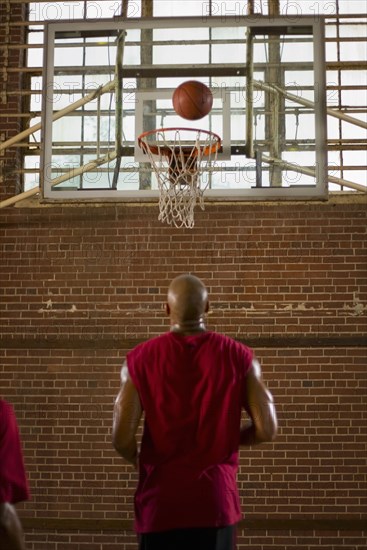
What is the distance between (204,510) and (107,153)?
4031 millimetres

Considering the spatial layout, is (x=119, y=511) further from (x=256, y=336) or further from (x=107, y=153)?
(x=107, y=153)

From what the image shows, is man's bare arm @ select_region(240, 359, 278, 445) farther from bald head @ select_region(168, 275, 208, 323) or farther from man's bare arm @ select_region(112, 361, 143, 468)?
man's bare arm @ select_region(112, 361, 143, 468)

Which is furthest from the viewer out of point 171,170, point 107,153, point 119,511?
point 119,511

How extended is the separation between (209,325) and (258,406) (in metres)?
4.03

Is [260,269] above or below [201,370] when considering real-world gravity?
above

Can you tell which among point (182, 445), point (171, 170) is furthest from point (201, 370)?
point (171, 170)

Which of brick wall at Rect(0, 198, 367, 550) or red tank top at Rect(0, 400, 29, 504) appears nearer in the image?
red tank top at Rect(0, 400, 29, 504)

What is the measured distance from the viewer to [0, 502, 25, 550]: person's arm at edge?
206 centimetres

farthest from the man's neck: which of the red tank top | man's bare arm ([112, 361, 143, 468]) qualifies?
the red tank top

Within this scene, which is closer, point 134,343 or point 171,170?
point 171,170

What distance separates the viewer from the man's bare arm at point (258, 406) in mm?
2564

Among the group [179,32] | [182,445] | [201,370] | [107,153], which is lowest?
[182,445]

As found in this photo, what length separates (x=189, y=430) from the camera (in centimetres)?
249

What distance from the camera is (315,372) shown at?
→ 21.4 ft
